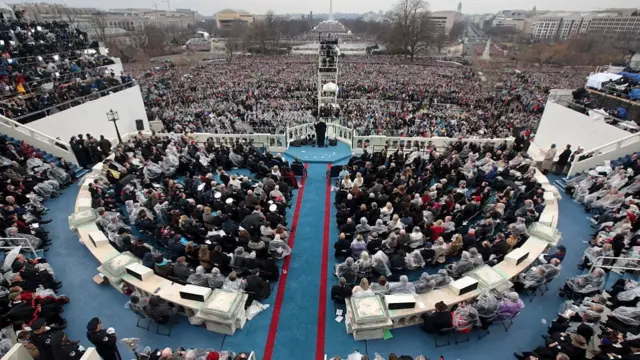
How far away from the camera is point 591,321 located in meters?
5.79

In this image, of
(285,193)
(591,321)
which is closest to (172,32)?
(285,193)

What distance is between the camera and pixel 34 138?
1255 cm

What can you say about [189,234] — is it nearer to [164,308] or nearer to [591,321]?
[164,308]

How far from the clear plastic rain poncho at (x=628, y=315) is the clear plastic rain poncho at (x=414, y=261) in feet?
11.6

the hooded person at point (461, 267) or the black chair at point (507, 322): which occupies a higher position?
the hooded person at point (461, 267)

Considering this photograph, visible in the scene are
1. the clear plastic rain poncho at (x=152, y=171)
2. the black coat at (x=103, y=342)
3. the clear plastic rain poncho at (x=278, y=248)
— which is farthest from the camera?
the clear plastic rain poncho at (x=152, y=171)

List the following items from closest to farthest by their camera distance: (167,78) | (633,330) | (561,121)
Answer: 1. (633,330)
2. (561,121)
3. (167,78)

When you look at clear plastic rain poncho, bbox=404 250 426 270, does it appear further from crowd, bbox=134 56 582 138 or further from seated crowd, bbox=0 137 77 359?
crowd, bbox=134 56 582 138

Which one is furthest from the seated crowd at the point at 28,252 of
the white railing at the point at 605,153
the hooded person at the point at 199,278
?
the white railing at the point at 605,153

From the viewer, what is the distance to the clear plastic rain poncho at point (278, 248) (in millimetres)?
7922

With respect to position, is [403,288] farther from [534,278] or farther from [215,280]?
[215,280]

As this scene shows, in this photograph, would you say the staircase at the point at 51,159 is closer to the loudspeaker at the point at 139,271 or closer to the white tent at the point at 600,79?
the loudspeaker at the point at 139,271

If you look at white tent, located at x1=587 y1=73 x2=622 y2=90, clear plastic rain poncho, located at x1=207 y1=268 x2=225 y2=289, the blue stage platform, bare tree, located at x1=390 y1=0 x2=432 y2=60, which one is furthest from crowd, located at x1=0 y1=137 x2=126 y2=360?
bare tree, located at x1=390 y1=0 x2=432 y2=60

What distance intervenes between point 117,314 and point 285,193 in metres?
5.62
